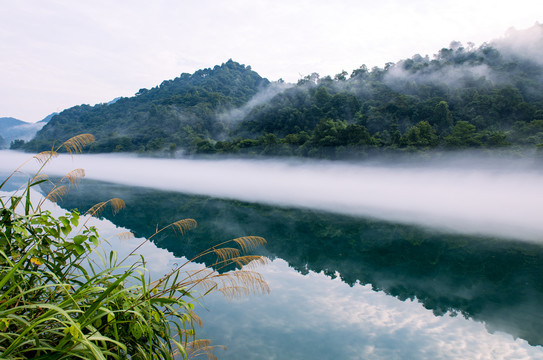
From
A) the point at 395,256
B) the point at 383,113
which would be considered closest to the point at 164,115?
the point at 383,113

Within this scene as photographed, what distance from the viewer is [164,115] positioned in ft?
192

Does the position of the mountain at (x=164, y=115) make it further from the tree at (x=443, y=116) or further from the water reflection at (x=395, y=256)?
the water reflection at (x=395, y=256)

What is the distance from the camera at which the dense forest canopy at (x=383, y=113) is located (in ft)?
91.0

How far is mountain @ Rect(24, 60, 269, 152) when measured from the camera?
5509 cm

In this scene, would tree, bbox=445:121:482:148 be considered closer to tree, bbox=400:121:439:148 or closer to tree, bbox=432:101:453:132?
tree, bbox=400:121:439:148

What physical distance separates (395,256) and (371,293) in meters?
2.56

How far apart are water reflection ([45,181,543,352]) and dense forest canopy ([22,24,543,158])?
719 inches

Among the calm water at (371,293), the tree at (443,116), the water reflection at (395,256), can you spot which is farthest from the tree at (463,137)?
the water reflection at (395,256)

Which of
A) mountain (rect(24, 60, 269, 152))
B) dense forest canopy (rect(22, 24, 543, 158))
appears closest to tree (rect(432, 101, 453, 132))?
dense forest canopy (rect(22, 24, 543, 158))

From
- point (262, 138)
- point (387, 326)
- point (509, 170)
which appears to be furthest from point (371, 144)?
point (387, 326)

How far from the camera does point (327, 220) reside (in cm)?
1176

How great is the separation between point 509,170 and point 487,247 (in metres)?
17.4

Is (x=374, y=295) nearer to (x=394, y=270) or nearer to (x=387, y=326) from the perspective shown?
(x=387, y=326)

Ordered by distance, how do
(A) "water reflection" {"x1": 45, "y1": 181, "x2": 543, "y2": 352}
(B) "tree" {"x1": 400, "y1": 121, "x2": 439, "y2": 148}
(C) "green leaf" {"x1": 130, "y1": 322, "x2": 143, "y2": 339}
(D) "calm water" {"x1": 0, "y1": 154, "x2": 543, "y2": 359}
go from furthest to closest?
(B) "tree" {"x1": 400, "y1": 121, "x2": 439, "y2": 148} → (A) "water reflection" {"x1": 45, "y1": 181, "x2": 543, "y2": 352} → (D) "calm water" {"x1": 0, "y1": 154, "x2": 543, "y2": 359} → (C) "green leaf" {"x1": 130, "y1": 322, "x2": 143, "y2": 339}
